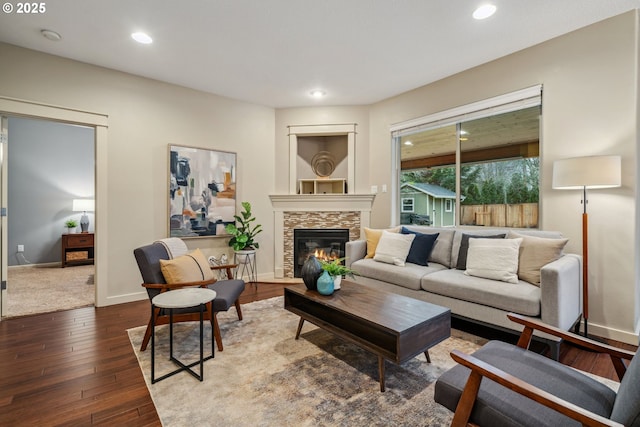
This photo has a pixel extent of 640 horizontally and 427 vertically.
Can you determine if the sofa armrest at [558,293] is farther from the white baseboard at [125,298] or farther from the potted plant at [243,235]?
the white baseboard at [125,298]

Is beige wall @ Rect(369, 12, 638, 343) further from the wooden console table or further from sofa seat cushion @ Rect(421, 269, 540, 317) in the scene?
the wooden console table

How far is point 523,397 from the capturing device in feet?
4.00

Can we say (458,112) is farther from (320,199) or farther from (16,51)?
(16,51)

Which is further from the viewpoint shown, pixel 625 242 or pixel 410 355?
pixel 625 242

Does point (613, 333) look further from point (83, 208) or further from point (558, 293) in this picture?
point (83, 208)

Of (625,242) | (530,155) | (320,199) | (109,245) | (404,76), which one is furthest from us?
(320,199)

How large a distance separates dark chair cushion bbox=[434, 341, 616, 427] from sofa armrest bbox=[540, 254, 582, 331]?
99cm

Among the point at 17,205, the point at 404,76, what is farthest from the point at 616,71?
the point at 17,205

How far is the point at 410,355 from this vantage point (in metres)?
1.87

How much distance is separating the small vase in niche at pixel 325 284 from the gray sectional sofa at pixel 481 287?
42.9 inches

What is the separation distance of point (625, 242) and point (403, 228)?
207cm

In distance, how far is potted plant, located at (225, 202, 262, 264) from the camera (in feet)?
14.7

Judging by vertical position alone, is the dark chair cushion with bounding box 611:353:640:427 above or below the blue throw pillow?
below

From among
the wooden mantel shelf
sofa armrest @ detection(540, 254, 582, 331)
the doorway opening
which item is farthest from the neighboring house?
the doorway opening
